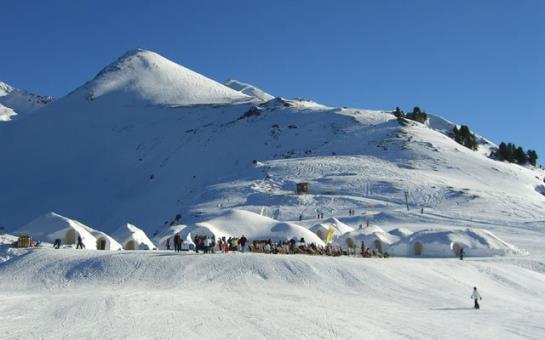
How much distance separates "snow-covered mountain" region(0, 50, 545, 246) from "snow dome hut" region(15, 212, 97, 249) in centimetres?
1640

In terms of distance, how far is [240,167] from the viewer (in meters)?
97.8

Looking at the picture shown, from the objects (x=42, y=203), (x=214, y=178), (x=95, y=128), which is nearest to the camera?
(x=214, y=178)

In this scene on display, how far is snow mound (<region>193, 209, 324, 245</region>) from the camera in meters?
48.1

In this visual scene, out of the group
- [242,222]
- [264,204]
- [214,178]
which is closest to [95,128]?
[214,178]

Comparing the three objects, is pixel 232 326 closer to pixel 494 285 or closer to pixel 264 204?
pixel 494 285

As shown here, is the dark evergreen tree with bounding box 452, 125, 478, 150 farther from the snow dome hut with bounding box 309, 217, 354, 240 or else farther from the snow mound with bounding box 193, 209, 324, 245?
the snow mound with bounding box 193, 209, 324, 245

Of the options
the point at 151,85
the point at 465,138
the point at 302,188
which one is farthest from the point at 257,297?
the point at 151,85

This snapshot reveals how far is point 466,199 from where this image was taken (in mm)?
73000

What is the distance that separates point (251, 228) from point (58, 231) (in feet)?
48.8

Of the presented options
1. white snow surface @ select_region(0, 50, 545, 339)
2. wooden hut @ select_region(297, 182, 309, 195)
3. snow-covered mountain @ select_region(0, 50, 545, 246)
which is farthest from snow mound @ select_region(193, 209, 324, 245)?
wooden hut @ select_region(297, 182, 309, 195)

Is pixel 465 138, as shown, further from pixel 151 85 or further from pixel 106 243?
pixel 106 243

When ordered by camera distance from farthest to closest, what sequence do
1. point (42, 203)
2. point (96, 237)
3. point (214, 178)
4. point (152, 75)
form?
point (152, 75) → point (42, 203) → point (214, 178) → point (96, 237)

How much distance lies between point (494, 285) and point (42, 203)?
84.2 meters

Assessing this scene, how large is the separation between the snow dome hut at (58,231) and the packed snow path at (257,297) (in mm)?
10946
